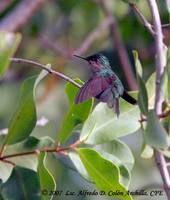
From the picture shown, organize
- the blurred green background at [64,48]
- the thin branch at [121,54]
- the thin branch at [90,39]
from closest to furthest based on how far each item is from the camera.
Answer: the thin branch at [121,54]
the thin branch at [90,39]
the blurred green background at [64,48]

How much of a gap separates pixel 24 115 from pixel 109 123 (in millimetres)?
193

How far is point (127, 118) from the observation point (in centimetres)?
158

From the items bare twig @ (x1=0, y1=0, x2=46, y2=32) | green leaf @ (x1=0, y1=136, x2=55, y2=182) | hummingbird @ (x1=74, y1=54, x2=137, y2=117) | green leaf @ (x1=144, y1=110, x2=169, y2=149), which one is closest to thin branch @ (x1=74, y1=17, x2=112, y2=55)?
bare twig @ (x1=0, y1=0, x2=46, y2=32)

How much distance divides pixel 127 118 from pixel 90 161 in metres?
0.16

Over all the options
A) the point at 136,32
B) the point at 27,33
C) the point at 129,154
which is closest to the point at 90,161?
the point at 129,154

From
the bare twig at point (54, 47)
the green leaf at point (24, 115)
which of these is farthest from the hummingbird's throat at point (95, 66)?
the bare twig at point (54, 47)

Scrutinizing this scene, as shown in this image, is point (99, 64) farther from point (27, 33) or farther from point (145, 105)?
point (27, 33)

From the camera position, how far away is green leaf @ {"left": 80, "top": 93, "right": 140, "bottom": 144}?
1.56m

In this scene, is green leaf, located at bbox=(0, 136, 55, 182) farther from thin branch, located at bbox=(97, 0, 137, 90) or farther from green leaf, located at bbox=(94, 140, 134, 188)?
thin branch, located at bbox=(97, 0, 137, 90)

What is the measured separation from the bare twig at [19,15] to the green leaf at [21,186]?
1.43 metres

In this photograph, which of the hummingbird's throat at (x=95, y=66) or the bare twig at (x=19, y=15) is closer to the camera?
the hummingbird's throat at (x=95, y=66)

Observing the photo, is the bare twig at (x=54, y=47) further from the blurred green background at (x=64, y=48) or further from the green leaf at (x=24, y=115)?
the green leaf at (x=24, y=115)

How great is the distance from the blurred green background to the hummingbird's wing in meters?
1.59

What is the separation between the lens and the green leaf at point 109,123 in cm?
156
